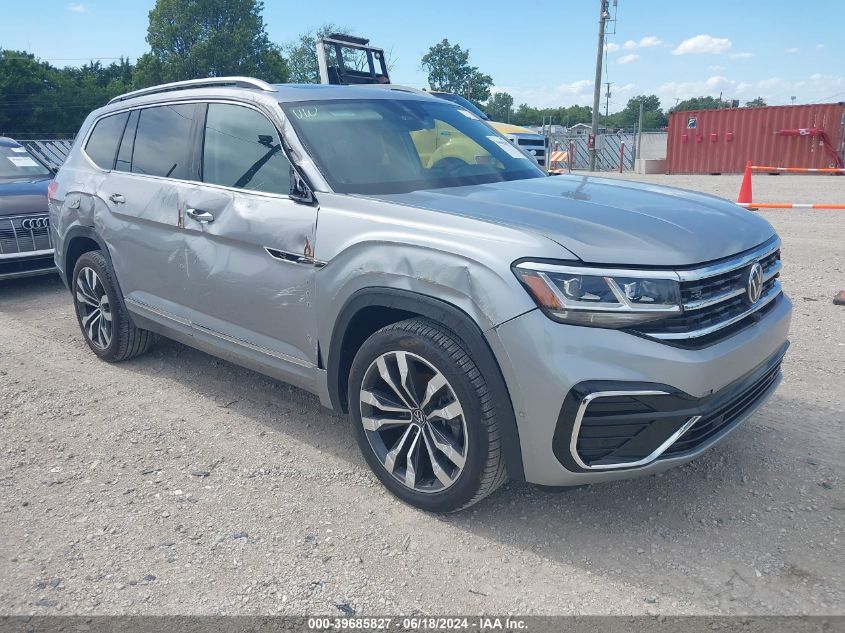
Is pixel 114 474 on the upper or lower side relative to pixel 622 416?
lower

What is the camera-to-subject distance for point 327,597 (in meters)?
2.59

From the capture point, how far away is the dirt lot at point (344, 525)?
8.48ft

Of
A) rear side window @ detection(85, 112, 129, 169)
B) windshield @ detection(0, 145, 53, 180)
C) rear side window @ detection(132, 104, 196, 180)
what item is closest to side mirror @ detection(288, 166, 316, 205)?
rear side window @ detection(132, 104, 196, 180)

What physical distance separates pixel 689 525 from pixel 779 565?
0.38 meters

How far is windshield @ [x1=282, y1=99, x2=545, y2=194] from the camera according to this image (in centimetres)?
350

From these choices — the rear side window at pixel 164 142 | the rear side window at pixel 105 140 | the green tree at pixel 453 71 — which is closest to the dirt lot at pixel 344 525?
the rear side window at pixel 164 142

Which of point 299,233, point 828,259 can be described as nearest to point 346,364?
point 299,233

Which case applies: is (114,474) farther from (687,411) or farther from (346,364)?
(687,411)

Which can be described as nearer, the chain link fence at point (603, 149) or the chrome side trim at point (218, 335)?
the chrome side trim at point (218, 335)

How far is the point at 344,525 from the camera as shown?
305 cm

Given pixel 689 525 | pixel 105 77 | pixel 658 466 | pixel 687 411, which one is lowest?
pixel 689 525

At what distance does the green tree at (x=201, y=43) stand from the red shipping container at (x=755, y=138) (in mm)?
40300

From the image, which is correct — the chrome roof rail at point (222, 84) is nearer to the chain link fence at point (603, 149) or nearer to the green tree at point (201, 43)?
the chain link fence at point (603, 149)

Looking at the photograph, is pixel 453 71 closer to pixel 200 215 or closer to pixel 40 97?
pixel 40 97
